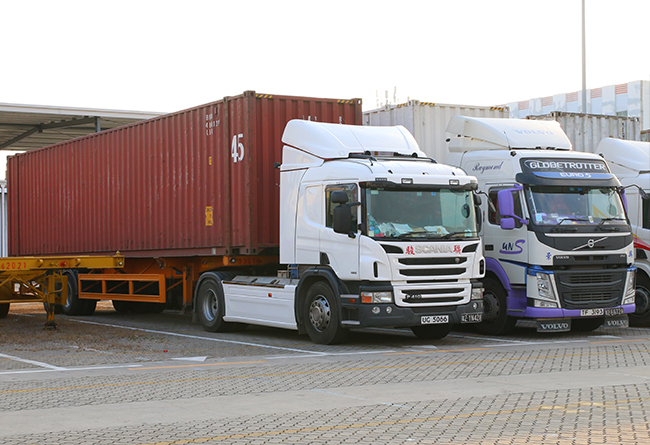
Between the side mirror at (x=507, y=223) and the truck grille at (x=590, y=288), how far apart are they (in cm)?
103

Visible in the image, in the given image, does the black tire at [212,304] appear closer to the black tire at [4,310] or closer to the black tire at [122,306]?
the black tire at [4,310]

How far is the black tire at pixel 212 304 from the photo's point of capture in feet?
50.2

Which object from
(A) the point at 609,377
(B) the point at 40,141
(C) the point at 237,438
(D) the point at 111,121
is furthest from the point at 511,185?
(B) the point at 40,141

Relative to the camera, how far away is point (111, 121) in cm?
2861

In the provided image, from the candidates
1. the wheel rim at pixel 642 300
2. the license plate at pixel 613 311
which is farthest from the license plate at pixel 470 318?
the wheel rim at pixel 642 300

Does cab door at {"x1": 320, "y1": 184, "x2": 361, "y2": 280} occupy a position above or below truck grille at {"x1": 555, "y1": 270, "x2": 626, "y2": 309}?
above

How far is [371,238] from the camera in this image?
1223 centimetres

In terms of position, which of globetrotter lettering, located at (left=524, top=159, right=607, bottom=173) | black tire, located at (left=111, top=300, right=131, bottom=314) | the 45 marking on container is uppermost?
the 45 marking on container

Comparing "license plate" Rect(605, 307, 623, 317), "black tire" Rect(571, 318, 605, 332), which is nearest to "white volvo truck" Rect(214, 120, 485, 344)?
"license plate" Rect(605, 307, 623, 317)

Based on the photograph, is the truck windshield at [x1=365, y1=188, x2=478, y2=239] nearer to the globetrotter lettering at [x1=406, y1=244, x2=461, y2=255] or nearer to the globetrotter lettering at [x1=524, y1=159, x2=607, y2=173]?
the globetrotter lettering at [x1=406, y1=244, x2=461, y2=255]

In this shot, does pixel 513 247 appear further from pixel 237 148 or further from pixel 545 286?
pixel 237 148

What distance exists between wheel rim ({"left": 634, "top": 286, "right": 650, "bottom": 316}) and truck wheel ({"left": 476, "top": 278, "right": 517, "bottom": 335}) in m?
3.00

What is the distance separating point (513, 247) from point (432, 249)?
212cm

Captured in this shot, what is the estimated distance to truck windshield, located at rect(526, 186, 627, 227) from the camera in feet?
44.7
